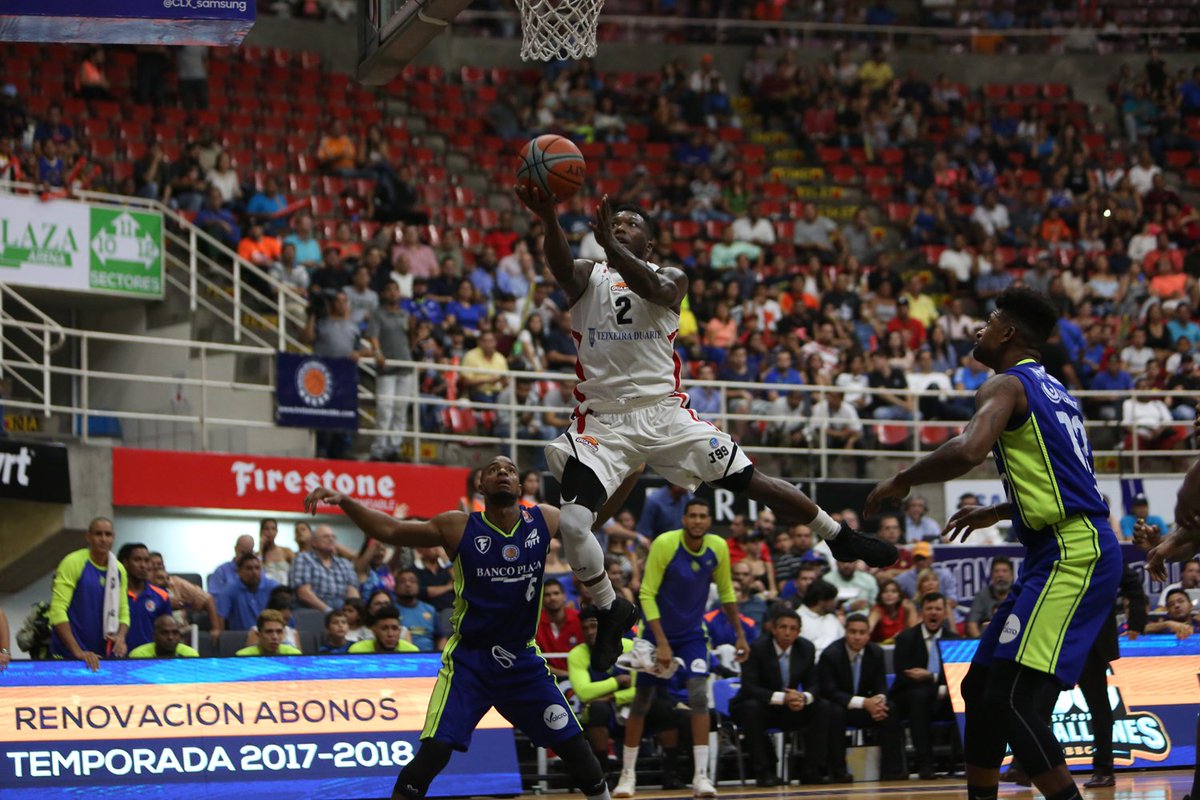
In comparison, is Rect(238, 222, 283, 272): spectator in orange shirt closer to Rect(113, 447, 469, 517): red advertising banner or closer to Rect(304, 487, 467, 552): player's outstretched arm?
Rect(113, 447, 469, 517): red advertising banner

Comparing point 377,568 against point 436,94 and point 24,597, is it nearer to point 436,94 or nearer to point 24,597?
point 24,597

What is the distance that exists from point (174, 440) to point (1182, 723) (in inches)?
439

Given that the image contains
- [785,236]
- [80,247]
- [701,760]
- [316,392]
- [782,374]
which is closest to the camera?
[701,760]

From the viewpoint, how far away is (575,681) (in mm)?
13680

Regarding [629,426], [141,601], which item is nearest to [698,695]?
[629,426]

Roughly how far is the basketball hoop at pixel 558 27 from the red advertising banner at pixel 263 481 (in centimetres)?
757

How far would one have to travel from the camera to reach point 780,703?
1388 cm

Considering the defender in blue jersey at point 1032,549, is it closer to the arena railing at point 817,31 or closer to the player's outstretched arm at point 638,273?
the player's outstretched arm at point 638,273

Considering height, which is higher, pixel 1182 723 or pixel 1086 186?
pixel 1086 186

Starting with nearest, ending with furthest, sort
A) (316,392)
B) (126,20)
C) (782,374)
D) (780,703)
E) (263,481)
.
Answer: (126,20), (780,703), (263,481), (316,392), (782,374)

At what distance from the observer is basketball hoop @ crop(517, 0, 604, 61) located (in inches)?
434

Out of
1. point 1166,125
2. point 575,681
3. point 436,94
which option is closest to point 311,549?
point 575,681

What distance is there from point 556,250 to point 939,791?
18.4ft

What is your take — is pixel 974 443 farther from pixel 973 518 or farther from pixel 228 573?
pixel 228 573
